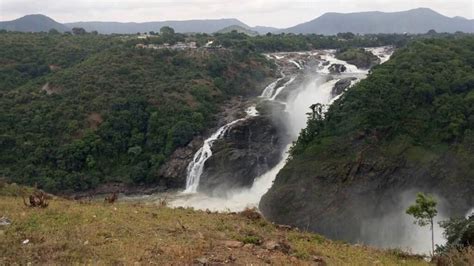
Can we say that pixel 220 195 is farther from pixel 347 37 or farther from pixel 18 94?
pixel 347 37

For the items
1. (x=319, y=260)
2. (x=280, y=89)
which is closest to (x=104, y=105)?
(x=280, y=89)

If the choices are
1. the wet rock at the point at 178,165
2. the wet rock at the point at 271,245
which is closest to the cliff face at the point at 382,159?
the wet rock at the point at 178,165

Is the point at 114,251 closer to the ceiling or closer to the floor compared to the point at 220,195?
closer to the ceiling

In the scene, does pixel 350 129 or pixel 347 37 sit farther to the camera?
pixel 347 37

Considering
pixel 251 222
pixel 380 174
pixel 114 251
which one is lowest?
pixel 380 174

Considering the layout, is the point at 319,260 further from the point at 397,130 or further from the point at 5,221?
the point at 397,130

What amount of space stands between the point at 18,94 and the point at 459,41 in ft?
134

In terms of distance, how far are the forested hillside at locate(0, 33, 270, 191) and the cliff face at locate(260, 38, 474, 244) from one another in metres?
12.8

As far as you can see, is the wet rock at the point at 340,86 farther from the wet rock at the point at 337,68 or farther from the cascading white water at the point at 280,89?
the wet rock at the point at 337,68

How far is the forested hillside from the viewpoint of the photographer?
38438 mm

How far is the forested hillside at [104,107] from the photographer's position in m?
38.4

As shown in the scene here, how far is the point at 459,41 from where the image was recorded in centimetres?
4491

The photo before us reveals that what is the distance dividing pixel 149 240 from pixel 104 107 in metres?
35.5

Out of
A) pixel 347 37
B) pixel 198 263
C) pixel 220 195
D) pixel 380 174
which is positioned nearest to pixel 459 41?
pixel 380 174
